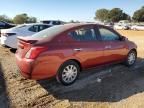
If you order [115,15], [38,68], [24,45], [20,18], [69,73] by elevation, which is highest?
[115,15]

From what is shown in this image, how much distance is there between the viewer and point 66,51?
6.24m

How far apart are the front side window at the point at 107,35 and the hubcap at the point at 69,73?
4.96 feet

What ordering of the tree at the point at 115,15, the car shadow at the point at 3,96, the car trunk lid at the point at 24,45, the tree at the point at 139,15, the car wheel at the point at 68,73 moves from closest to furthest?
the car shadow at the point at 3,96, the car trunk lid at the point at 24,45, the car wheel at the point at 68,73, the tree at the point at 139,15, the tree at the point at 115,15

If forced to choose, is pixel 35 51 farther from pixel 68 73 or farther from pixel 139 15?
pixel 139 15

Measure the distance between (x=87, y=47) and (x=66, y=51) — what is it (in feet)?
2.61

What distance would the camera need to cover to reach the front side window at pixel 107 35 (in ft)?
24.3

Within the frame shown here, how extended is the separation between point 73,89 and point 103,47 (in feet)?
5.81

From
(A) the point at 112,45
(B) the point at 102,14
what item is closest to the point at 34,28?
(A) the point at 112,45

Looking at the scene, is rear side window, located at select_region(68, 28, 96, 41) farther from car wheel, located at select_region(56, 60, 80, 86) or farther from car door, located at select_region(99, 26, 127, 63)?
car wheel, located at select_region(56, 60, 80, 86)

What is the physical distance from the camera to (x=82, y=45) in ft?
21.9

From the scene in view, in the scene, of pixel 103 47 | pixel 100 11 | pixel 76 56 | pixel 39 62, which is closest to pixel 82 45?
pixel 76 56

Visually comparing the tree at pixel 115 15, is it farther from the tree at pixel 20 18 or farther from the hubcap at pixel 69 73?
the hubcap at pixel 69 73

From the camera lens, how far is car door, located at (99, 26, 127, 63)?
7.45 meters

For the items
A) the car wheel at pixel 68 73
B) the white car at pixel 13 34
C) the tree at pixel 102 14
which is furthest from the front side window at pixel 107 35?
the tree at pixel 102 14
